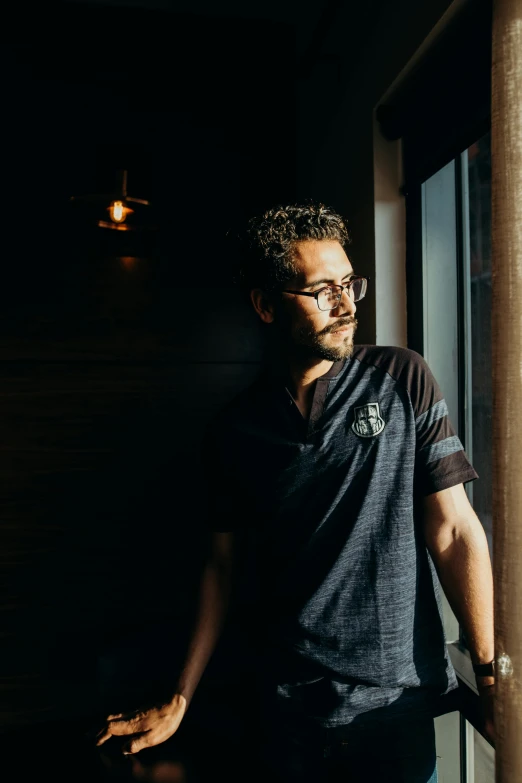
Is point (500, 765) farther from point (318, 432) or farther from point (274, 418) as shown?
point (274, 418)

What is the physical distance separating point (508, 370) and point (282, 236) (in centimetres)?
83

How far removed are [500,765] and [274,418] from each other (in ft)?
2.74

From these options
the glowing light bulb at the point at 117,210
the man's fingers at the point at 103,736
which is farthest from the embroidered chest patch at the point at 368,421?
the glowing light bulb at the point at 117,210

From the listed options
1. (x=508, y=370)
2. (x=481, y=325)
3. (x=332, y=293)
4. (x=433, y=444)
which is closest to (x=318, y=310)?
(x=332, y=293)

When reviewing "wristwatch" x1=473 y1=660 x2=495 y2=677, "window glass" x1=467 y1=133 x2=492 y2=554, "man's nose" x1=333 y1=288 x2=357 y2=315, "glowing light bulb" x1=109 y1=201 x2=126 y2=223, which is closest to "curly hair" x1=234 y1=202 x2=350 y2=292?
"man's nose" x1=333 y1=288 x2=357 y2=315

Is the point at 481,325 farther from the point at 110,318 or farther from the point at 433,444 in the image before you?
the point at 110,318

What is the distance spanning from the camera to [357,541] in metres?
1.17

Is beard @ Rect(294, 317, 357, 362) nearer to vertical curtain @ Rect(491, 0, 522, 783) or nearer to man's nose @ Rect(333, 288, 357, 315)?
man's nose @ Rect(333, 288, 357, 315)

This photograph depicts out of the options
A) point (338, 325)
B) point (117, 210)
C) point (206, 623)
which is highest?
point (117, 210)

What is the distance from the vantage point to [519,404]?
0.69m

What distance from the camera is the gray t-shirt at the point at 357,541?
3.70 ft

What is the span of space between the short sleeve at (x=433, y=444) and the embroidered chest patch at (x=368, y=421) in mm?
85

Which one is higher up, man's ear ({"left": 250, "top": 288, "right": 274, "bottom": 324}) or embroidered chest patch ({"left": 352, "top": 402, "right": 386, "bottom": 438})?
man's ear ({"left": 250, "top": 288, "right": 274, "bottom": 324})

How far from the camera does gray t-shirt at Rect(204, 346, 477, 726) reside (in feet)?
3.70
